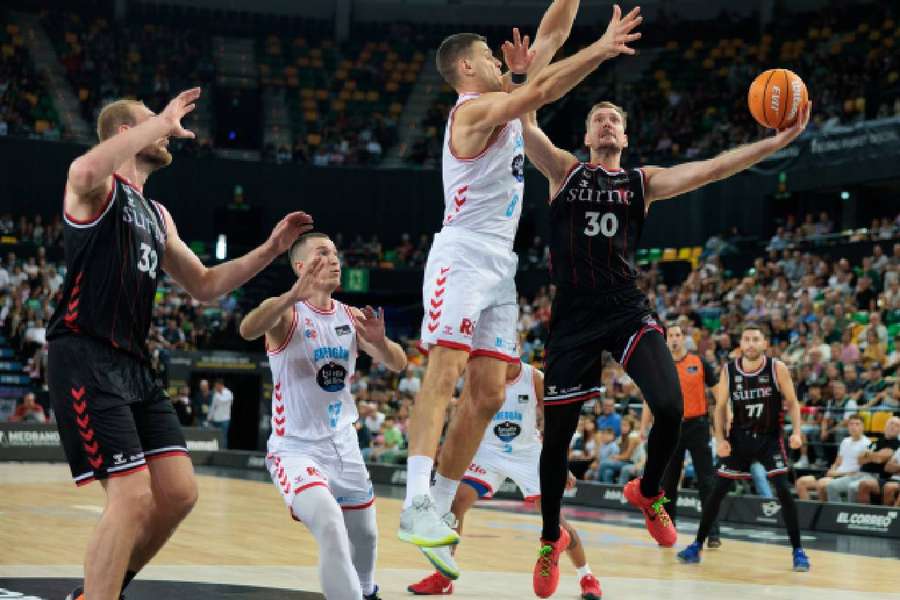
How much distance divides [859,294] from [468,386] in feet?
45.4

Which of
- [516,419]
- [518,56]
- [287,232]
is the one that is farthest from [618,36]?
[516,419]

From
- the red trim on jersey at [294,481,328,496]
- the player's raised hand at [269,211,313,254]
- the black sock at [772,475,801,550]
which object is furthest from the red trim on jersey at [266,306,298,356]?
the black sock at [772,475,801,550]

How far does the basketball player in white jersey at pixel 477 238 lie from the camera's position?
590 centimetres

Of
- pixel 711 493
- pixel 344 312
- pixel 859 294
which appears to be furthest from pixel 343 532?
pixel 859 294

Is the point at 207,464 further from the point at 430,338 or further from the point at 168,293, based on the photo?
the point at 430,338

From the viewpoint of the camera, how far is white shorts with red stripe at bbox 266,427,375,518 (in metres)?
Result: 6.57

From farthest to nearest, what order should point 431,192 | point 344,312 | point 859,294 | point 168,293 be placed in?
point 431,192
point 168,293
point 859,294
point 344,312

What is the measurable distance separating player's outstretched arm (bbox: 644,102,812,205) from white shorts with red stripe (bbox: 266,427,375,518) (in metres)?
Answer: 2.27

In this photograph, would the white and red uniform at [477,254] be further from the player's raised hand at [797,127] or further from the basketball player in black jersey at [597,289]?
the player's raised hand at [797,127]

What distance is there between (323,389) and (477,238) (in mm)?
1350

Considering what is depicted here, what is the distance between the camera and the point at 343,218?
32.5 m

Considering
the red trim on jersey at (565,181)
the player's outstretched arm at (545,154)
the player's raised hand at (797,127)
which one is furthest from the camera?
the red trim on jersey at (565,181)

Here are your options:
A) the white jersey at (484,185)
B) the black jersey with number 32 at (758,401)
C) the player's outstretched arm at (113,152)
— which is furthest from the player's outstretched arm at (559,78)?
the black jersey with number 32 at (758,401)

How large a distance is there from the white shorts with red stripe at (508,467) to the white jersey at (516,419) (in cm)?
4
